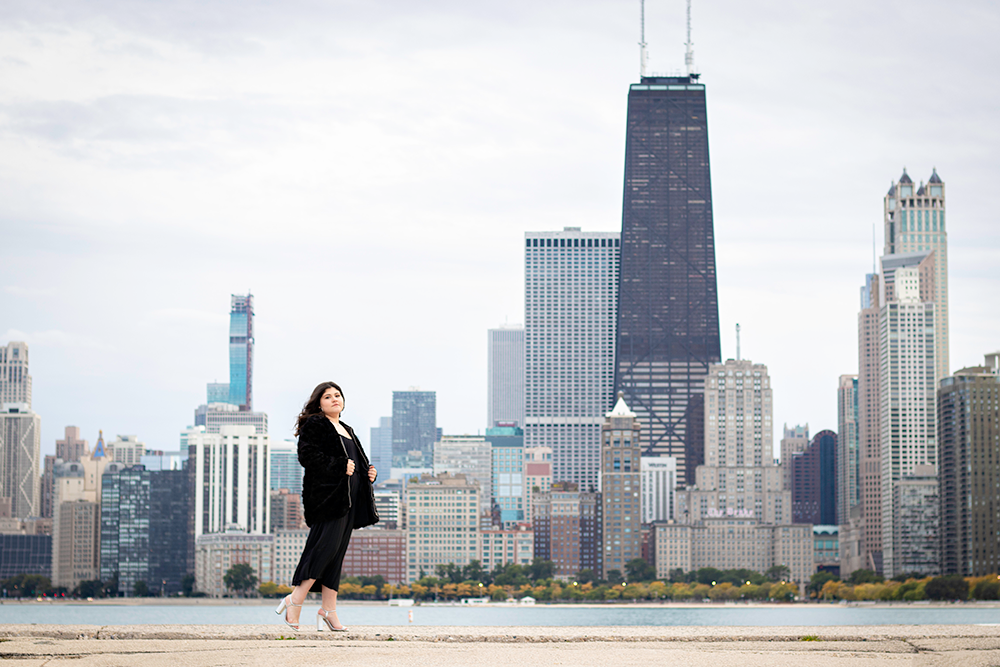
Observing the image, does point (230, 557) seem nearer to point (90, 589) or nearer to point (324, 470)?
point (90, 589)

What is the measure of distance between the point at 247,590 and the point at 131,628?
17815 cm

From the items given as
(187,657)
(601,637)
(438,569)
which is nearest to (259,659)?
(187,657)

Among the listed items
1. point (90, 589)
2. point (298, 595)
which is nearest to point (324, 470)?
point (298, 595)

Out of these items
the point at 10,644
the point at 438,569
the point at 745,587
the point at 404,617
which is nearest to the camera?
the point at 10,644

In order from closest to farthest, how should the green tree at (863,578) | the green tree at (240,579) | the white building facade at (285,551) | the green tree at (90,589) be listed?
the green tree at (863,578), the green tree at (240,579), the green tree at (90,589), the white building facade at (285,551)

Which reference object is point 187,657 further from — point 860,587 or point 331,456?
point 860,587

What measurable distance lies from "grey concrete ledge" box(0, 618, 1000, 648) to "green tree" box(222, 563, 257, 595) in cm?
17577

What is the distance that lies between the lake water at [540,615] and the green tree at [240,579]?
18.9 ft

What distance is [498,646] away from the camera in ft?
39.1

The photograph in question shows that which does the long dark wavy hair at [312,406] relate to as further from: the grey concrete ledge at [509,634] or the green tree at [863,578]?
the green tree at [863,578]

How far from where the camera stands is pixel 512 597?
174m

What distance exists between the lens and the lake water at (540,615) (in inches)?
4619

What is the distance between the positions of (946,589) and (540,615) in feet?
155

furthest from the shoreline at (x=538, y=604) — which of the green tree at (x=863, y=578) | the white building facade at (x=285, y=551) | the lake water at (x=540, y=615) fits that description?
the white building facade at (x=285, y=551)
